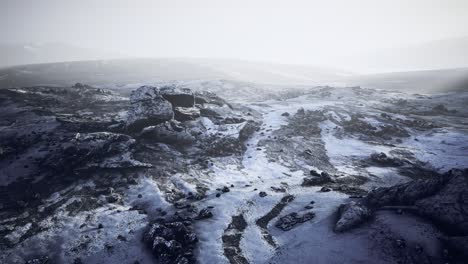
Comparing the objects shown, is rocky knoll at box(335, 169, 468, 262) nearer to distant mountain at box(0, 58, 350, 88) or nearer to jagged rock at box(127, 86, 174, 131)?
jagged rock at box(127, 86, 174, 131)

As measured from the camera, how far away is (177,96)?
123 feet

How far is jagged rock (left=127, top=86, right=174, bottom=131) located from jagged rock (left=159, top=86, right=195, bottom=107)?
1.88m

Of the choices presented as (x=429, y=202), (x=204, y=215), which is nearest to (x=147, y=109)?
(x=204, y=215)

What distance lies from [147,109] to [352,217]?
25.7 m

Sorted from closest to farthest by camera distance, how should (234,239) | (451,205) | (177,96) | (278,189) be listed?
(451,205)
(234,239)
(278,189)
(177,96)

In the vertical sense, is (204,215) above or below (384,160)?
below

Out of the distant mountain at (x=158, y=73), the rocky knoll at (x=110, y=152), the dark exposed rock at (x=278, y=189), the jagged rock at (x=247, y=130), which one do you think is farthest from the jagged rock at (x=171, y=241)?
the distant mountain at (x=158, y=73)

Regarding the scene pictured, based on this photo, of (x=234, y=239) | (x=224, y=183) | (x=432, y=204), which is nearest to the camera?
(x=432, y=204)

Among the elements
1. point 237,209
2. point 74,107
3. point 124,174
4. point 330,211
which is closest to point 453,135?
point 330,211

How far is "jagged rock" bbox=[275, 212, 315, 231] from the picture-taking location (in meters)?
18.0

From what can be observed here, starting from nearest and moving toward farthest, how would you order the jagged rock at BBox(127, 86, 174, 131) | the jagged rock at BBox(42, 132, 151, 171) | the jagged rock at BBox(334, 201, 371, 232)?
the jagged rock at BBox(334, 201, 371, 232) → the jagged rock at BBox(42, 132, 151, 171) → the jagged rock at BBox(127, 86, 174, 131)

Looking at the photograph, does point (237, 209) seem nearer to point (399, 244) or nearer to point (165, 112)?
point (399, 244)

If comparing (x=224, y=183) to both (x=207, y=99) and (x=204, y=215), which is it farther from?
(x=207, y=99)

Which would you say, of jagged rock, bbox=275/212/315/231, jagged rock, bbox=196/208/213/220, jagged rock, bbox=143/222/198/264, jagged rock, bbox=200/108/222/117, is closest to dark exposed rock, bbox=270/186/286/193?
jagged rock, bbox=275/212/315/231
